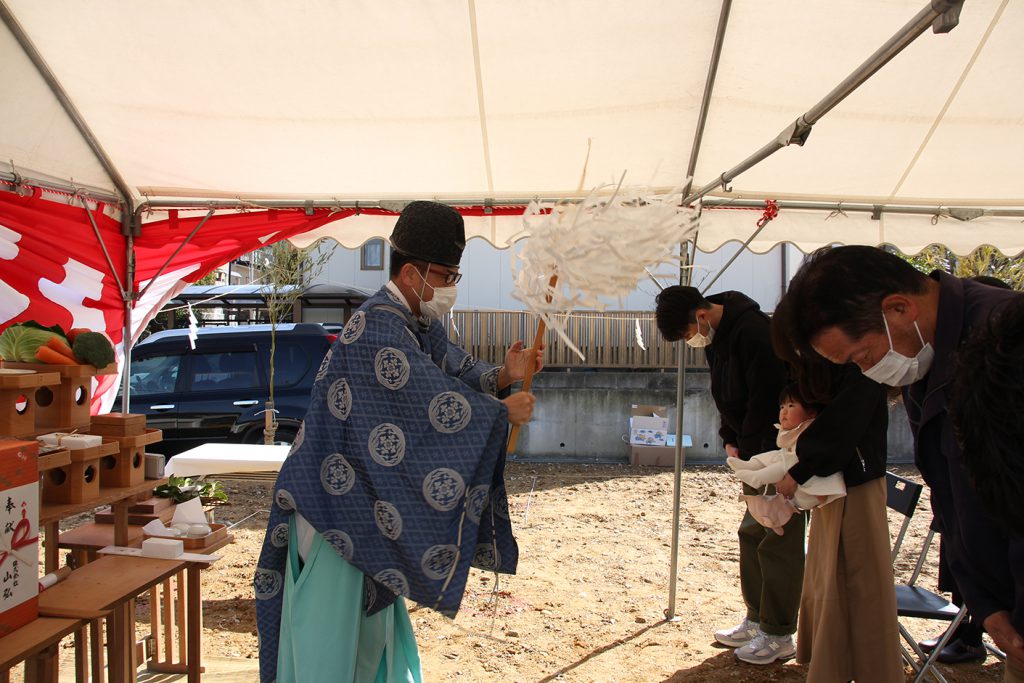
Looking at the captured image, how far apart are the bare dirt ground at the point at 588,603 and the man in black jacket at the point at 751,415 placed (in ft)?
0.59

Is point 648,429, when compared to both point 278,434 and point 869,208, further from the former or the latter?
point 869,208

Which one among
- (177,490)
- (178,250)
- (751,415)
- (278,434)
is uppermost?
(178,250)

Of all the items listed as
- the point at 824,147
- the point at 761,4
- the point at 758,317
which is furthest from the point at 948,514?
the point at 824,147

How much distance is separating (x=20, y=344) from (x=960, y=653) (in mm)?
4212

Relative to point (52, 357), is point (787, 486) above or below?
below

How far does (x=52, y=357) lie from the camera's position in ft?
7.34

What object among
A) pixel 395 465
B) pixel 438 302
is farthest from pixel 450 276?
pixel 395 465

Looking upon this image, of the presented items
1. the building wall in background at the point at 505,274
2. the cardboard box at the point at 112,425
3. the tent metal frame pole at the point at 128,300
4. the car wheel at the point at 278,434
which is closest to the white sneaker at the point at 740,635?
the cardboard box at the point at 112,425

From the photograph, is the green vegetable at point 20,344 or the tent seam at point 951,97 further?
the tent seam at point 951,97

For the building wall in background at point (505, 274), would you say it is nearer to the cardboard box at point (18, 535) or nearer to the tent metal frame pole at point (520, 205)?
the tent metal frame pole at point (520, 205)

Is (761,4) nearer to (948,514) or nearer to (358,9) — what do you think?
(358,9)

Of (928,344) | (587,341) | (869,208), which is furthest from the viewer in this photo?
(587,341)

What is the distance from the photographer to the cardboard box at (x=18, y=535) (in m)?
1.54

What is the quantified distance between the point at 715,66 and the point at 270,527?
9.35 ft
